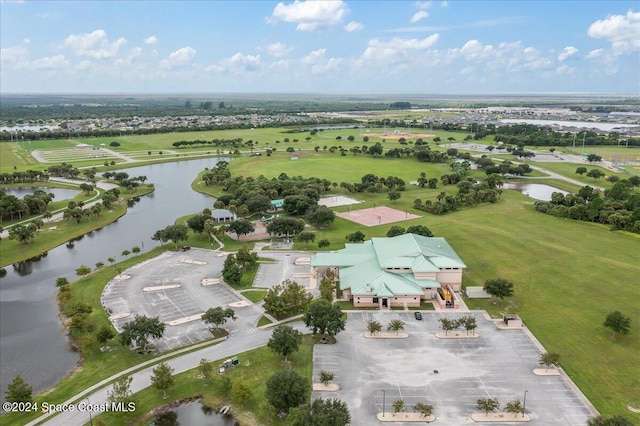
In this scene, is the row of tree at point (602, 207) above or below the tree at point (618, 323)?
above

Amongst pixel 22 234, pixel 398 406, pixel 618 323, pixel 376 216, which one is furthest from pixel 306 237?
pixel 22 234

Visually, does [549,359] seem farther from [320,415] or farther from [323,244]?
[323,244]

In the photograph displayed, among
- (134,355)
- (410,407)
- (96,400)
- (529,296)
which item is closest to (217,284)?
(134,355)

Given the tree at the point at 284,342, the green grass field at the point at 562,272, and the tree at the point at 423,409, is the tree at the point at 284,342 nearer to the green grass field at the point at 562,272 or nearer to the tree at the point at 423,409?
the tree at the point at 423,409

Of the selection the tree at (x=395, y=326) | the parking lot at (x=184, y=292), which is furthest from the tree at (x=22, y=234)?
the tree at (x=395, y=326)

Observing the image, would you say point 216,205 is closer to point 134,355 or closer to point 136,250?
point 136,250

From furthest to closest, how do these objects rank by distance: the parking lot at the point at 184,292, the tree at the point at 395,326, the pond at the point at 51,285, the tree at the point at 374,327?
1. the parking lot at the point at 184,292
2. the tree at the point at 395,326
3. the tree at the point at 374,327
4. the pond at the point at 51,285
